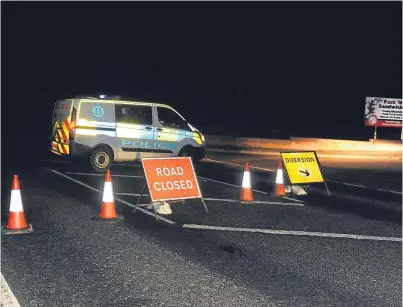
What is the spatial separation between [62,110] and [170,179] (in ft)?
19.4

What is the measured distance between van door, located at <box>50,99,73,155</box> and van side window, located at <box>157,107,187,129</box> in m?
2.52

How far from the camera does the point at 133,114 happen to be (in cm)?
1250

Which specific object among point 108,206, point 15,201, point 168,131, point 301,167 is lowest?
point 108,206

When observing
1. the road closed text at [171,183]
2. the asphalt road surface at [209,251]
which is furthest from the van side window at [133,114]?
the road closed text at [171,183]

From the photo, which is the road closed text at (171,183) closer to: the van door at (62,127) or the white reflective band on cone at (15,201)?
the white reflective band on cone at (15,201)

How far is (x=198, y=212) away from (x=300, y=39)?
37.6 m

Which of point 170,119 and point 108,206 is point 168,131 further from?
point 108,206

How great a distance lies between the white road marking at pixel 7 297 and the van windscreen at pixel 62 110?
808 cm

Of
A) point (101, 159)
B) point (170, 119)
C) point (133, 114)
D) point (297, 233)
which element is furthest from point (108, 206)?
point (170, 119)

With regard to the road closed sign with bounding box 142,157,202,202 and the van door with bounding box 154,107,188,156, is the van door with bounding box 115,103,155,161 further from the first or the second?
the road closed sign with bounding box 142,157,202,202

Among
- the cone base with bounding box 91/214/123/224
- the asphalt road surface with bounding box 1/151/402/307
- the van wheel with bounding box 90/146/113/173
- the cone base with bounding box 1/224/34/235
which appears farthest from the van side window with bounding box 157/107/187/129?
the cone base with bounding box 1/224/34/235

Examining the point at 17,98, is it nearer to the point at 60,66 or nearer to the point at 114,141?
the point at 60,66

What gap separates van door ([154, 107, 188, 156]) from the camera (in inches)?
504

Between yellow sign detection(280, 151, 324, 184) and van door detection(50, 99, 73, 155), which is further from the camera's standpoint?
van door detection(50, 99, 73, 155)
